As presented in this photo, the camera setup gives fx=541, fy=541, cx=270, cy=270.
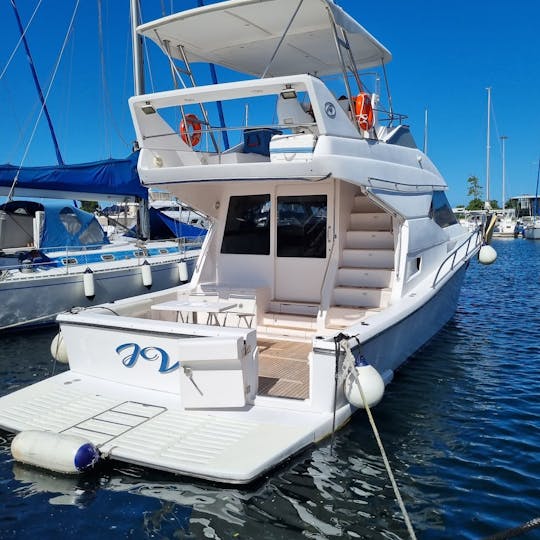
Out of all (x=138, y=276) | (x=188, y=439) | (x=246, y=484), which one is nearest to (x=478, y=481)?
(x=246, y=484)

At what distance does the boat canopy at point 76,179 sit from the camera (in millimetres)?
11719

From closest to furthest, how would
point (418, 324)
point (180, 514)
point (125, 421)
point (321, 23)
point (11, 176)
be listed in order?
1. point (180, 514)
2. point (125, 421)
3. point (321, 23)
4. point (418, 324)
5. point (11, 176)

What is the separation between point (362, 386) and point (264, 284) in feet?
10.0

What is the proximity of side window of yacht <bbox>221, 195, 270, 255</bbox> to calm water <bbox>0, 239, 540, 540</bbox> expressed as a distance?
258 centimetres

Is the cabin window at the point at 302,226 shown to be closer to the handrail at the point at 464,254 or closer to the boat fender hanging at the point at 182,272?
the handrail at the point at 464,254

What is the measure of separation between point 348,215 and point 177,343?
3445mm

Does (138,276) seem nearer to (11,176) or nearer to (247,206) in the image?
(11,176)

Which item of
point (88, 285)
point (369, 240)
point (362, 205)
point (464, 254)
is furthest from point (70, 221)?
point (464, 254)

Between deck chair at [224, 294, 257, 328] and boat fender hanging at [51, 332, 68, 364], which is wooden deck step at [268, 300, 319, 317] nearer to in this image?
deck chair at [224, 294, 257, 328]

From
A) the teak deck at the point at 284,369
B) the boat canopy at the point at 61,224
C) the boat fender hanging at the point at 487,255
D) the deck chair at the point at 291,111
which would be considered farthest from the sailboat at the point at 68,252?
the boat fender hanging at the point at 487,255

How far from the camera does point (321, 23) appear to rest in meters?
6.25

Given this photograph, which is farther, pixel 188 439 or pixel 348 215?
pixel 348 215

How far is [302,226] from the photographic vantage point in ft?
23.1

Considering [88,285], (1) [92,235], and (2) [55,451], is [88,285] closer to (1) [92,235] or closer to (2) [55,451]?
(1) [92,235]
